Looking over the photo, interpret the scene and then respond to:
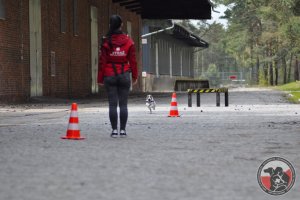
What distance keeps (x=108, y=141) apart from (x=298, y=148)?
297 cm

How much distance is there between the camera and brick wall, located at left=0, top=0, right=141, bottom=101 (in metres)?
30.8

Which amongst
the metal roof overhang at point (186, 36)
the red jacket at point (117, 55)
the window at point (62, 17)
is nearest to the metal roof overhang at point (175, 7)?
the window at point (62, 17)

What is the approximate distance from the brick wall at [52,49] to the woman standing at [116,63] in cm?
1768

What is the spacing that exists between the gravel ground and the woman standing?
2.32ft

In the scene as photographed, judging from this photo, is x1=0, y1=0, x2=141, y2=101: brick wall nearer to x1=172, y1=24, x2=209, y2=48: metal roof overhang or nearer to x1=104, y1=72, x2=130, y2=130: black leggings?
x1=104, y1=72, x2=130, y2=130: black leggings

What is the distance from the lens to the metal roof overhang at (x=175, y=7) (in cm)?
4709

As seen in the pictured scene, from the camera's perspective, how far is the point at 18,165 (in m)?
8.91

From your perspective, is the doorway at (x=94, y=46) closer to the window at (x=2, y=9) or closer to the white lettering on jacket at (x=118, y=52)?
the window at (x=2, y=9)

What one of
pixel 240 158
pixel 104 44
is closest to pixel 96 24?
pixel 104 44

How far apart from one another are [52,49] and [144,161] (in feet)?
89.3

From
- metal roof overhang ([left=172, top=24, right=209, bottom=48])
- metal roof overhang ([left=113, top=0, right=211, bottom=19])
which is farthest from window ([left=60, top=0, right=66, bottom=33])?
metal roof overhang ([left=172, top=24, right=209, bottom=48])

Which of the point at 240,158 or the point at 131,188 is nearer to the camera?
the point at 131,188

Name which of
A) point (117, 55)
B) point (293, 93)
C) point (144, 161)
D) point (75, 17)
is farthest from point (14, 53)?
point (144, 161)

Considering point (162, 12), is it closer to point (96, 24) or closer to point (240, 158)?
point (96, 24)
